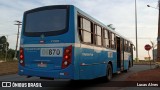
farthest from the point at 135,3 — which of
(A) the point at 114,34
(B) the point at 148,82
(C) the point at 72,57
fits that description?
(C) the point at 72,57

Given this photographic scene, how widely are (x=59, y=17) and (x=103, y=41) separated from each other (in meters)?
4.15

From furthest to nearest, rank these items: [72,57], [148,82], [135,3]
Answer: [135,3] → [148,82] → [72,57]

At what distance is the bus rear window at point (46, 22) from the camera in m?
11.4

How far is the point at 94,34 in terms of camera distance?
13336 millimetres

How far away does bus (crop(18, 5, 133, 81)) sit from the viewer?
11.0 m

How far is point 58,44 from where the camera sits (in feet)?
36.7

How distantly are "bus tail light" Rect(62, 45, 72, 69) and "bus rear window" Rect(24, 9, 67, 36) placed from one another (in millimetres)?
741

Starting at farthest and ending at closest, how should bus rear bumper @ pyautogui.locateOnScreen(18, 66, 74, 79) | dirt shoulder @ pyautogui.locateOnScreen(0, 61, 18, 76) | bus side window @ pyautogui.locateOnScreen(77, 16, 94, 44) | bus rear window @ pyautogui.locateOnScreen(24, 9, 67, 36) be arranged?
dirt shoulder @ pyautogui.locateOnScreen(0, 61, 18, 76) < bus side window @ pyautogui.locateOnScreen(77, 16, 94, 44) < bus rear window @ pyautogui.locateOnScreen(24, 9, 67, 36) < bus rear bumper @ pyautogui.locateOnScreen(18, 66, 74, 79)

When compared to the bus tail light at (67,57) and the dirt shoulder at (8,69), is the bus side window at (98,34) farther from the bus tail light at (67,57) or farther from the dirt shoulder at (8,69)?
the dirt shoulder at (8,69)

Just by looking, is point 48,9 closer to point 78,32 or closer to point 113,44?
point 78,32

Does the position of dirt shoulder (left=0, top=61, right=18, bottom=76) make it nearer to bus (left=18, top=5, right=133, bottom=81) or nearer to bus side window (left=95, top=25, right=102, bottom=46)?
bus side window (left=95, top=25, right=102, bottom=46)

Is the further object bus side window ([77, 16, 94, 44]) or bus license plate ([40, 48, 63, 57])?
bus side window ([77, 16, 94, 44])

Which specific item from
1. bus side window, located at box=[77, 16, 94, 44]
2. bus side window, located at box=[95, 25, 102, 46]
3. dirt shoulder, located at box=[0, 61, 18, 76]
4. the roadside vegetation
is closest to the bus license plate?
bus side window, located at box=[77, 16, 94, 44]

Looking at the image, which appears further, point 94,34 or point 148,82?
point 148,82
